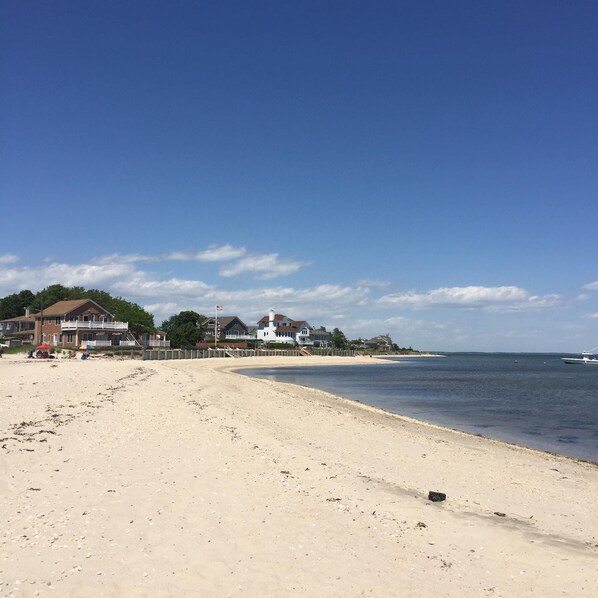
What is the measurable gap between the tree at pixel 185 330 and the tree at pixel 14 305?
3218 cm

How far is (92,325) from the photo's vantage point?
79.5 m

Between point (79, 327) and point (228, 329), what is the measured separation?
59597mm

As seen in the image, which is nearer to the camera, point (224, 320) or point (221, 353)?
point (221, 353)

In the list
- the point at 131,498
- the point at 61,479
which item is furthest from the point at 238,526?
the point at 61,479

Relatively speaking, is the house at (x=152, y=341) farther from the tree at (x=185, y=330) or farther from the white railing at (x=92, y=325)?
the white railing at (x=92, y=325)

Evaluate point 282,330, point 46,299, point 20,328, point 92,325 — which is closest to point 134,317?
point 92,325

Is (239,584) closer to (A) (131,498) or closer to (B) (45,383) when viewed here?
(A) (131,498)

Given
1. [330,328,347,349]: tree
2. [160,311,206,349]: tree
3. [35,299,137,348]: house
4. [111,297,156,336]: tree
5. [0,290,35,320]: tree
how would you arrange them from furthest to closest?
[330,328,347,349]: tree
[0,290,35,320]: tree
[160,311,206,349]: tree
[111,297,156,336]: tree
[35,299,137,348]: house

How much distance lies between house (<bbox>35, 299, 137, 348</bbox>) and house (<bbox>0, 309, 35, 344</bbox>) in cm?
664

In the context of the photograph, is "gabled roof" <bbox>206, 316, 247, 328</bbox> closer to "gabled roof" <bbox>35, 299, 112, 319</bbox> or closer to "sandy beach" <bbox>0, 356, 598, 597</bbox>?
"gabled roof" <bbox>35, 299, 112, 319</bbox>

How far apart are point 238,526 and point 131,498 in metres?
2.09

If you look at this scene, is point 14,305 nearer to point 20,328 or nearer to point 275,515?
point 20,328

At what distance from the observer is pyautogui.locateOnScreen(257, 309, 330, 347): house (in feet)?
493

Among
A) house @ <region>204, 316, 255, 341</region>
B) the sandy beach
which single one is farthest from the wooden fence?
the sandy beach
